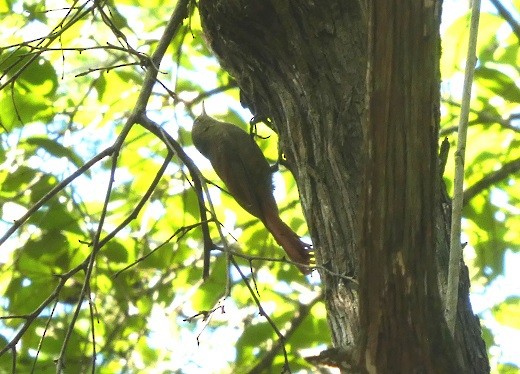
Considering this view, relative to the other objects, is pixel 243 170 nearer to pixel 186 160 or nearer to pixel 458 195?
pixel 186 160

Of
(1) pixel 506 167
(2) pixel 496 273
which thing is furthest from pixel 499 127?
(2) pixel 496 273

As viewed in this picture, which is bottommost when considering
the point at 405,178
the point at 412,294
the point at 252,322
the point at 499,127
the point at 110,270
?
the point at 412,294

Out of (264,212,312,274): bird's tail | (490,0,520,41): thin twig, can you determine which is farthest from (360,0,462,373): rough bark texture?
(490,0,520,41): thin twig

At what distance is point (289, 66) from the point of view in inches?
78.2

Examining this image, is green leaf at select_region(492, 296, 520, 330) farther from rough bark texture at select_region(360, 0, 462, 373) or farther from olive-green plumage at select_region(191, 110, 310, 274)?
rough bark texture at select_region(360, 0, 462, 373)

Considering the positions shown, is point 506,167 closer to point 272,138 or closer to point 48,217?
point 272,138

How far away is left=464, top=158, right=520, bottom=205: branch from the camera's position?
309 cm

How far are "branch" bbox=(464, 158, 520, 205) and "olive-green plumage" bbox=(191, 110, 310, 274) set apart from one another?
0.85 metres

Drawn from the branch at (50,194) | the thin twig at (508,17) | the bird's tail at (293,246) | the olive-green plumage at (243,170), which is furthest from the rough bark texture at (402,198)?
the thin twig at (508,17)

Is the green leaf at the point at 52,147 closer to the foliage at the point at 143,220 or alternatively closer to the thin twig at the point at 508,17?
the foliage at the point at 143,220

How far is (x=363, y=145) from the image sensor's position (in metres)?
1.42

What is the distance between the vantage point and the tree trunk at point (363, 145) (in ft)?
4.02

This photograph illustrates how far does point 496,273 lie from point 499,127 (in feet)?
2.09

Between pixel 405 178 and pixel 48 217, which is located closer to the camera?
pixel 405 178
